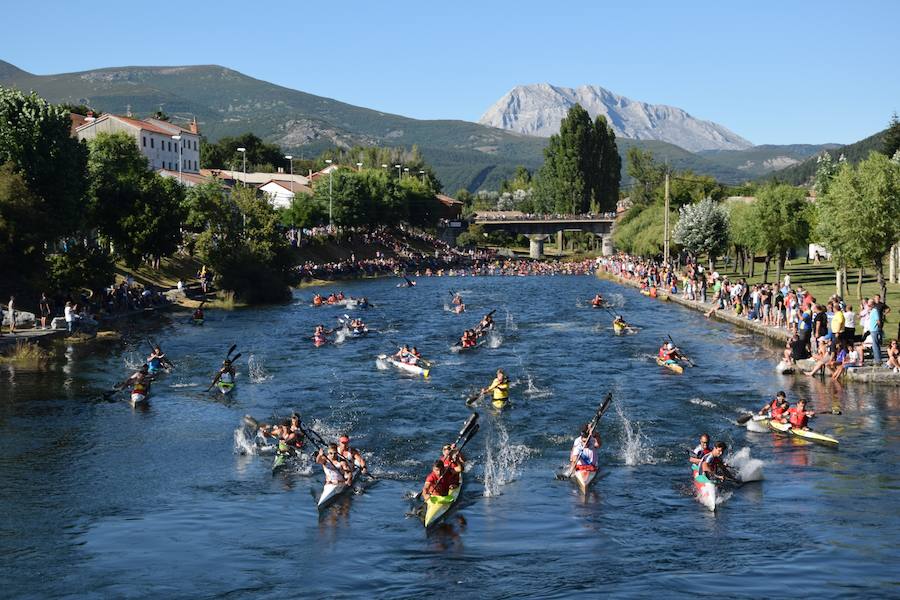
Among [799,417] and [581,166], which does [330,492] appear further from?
[581,166]

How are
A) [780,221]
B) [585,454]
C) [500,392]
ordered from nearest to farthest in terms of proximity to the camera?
1. [585,454]
2. [500,392]
3. [780,221]

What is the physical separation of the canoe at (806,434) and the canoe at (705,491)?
278 inches

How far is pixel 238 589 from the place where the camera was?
23047 millimetres

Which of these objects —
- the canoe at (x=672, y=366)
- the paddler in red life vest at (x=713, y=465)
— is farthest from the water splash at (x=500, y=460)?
the canoe at (x=672, y=366)

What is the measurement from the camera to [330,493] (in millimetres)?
29141

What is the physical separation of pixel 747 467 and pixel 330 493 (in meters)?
12.6

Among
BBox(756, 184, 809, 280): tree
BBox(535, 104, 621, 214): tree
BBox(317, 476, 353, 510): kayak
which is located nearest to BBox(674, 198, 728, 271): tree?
BBox(756, 184, 809, 280): tree

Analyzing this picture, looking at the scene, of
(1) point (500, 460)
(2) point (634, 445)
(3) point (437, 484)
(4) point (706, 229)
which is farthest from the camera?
(4) point (706, 229)

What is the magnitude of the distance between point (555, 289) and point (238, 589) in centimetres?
8833

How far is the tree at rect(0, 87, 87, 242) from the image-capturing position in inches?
2603

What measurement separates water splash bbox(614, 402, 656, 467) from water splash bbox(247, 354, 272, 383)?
18.7 m

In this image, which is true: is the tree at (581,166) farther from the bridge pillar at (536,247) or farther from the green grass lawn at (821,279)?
the green grass lawn at (821,279)

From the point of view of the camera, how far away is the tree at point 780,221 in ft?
270

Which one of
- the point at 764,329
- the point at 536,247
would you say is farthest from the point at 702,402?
the point at 536,247
